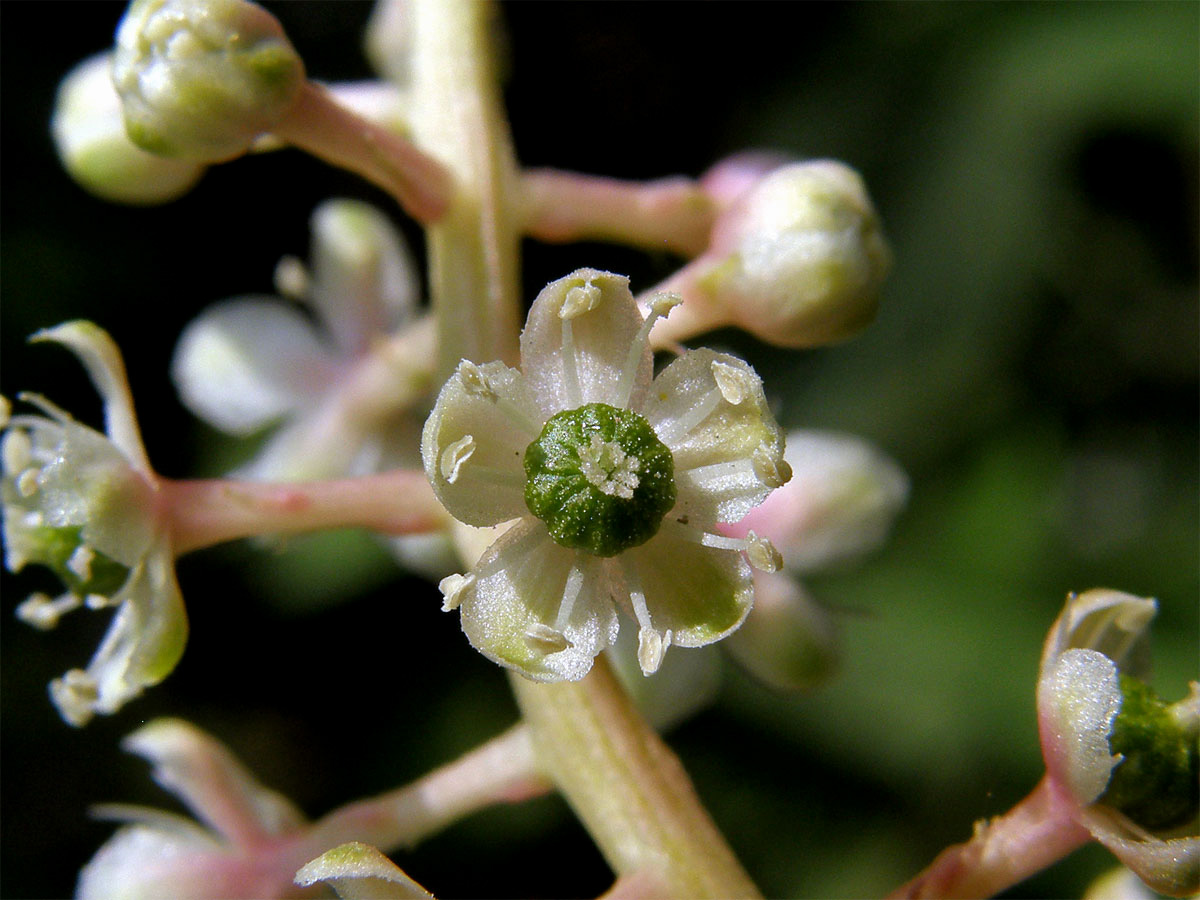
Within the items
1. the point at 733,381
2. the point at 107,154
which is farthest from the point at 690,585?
the point at 107,154

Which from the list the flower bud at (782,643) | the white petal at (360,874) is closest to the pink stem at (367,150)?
the flower bud at (782,643)

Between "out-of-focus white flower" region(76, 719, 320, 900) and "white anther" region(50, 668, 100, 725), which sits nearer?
"white anther" region(50, 668, 100, 725)

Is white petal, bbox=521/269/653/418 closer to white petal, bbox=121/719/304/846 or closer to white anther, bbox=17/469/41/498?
white anther, bbox=17/469/41/498

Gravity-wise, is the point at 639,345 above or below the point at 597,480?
above

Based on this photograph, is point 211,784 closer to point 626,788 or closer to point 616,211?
point 626,788

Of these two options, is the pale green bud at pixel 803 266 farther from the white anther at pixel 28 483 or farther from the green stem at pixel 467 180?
the white anther at pixel 28 483

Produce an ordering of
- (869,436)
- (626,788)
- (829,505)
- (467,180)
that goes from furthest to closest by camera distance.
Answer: (869,436), (829,505), (467,180), (626,788)

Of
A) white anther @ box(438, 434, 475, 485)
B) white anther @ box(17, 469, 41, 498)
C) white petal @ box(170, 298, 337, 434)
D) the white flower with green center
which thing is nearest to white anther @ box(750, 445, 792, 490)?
the white flower with green center

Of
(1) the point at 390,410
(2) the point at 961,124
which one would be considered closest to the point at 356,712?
(1) the point at 390,410
